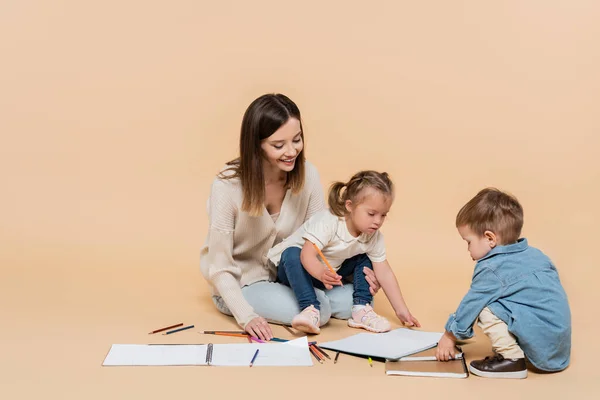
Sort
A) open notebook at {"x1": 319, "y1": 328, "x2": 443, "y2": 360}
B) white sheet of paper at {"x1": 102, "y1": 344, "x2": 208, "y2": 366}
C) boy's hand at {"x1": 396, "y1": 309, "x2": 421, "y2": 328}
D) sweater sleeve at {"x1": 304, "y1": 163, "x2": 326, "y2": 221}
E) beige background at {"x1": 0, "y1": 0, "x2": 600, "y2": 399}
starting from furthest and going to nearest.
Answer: beige background at {"x1": 0, "y1": 0, "x2": 600, "y2": 399}
sweater sleeve at {"x1": 304, "y1": 163, "x2": 326, "y2": 221}
boy's hand at {"x1": 396, "y1": 309, "x2": 421, "y2": 328}
open notebook at {"x1": 319, "y1": 328, "x2": 443, "y2": 360}
white sheet of paper at {"x1": 102, "y1": 344, "x2": 208, "y2": 366}

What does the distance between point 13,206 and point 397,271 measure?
2.05m

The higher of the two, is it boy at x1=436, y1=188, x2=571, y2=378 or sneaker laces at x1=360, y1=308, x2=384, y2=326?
boy at x1=436, y1=188, x2=571, y2=378

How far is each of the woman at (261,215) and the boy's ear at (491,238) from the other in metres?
0.76

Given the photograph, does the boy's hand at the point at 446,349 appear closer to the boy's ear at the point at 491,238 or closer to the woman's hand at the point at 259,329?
the boy's ear at the point at 491,238

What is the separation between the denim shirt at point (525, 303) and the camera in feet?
9.14

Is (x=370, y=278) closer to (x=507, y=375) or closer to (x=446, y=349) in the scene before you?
(x=446, y=349)

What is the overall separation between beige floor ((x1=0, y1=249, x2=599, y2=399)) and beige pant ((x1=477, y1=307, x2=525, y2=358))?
10 cm

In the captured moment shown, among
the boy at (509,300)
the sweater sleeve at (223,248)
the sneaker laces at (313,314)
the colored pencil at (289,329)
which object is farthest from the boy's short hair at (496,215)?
the sweater sleeve at (223,248)

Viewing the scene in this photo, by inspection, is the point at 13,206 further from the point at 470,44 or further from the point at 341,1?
the point at 470,44

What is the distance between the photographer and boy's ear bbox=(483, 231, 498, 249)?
2883 mm

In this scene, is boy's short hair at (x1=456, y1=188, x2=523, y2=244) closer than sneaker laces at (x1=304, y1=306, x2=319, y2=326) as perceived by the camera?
Yes

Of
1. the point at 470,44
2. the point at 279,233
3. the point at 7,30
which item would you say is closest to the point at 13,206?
the point at 7,30

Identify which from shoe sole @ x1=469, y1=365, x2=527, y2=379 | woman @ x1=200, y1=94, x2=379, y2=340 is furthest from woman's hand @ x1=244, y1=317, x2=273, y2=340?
shoe sole @ x1=469, y1=365, x2=527, y2=379

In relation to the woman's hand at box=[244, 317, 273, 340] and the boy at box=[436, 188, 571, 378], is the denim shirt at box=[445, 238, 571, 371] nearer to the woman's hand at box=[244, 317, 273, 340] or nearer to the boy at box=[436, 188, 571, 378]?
the boy at box=[436, 188, 571, 378]
